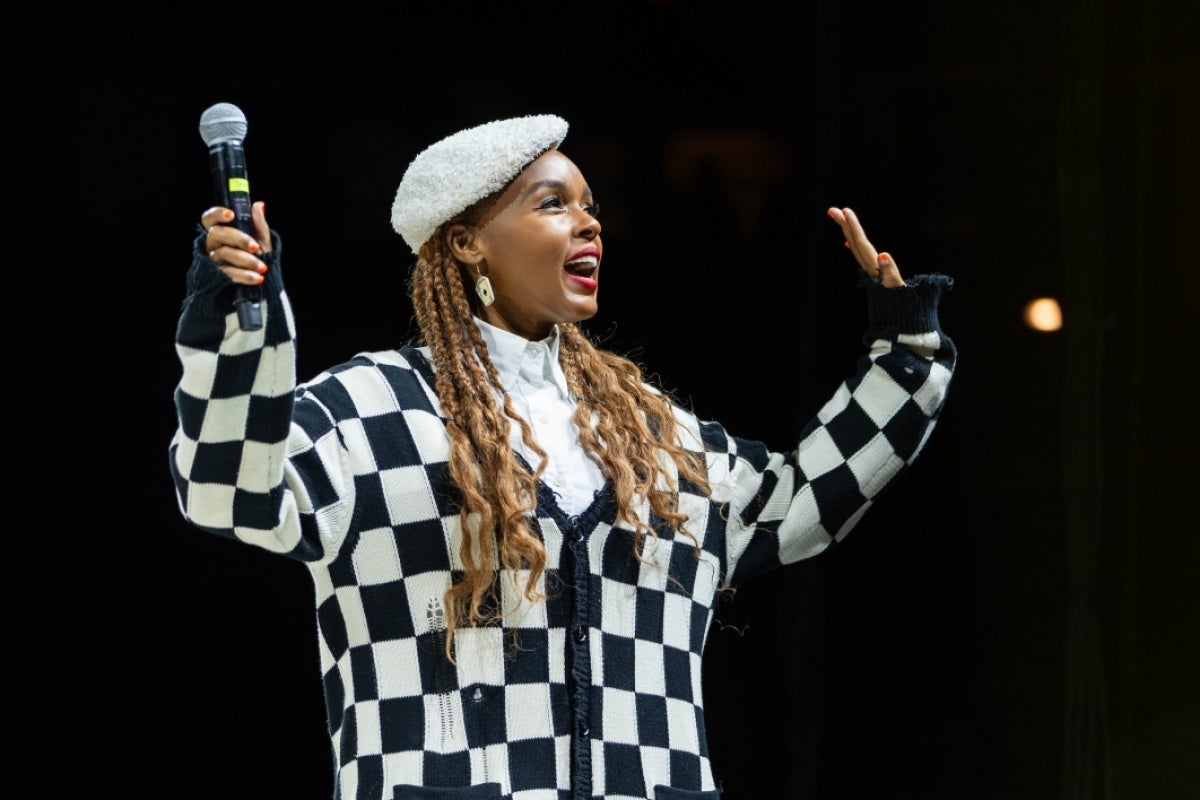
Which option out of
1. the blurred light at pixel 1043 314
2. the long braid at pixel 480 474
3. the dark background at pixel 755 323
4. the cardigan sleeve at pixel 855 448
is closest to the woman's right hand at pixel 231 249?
the long braid at pixel 480 474

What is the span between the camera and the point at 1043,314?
2.85m

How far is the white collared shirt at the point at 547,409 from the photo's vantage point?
6.56ft

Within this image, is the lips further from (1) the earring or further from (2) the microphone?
(2) the microphone

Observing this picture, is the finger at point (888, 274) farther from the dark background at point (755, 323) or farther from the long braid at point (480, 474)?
the dark background at point (755, 323)

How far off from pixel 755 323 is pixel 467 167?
978mm

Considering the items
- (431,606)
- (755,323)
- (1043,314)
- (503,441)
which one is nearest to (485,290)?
(503,441)

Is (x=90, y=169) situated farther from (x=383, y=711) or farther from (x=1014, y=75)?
(x=1014, y=75)

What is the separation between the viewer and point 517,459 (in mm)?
1970

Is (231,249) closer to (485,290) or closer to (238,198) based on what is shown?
(238,198)

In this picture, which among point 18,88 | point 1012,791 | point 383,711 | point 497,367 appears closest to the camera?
point 383,711

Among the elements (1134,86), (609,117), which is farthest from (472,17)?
(1134,86)

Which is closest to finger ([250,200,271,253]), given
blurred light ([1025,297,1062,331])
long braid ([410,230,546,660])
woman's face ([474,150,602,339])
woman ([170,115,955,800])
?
woman ([170,115,955,800])

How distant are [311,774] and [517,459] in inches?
40.4

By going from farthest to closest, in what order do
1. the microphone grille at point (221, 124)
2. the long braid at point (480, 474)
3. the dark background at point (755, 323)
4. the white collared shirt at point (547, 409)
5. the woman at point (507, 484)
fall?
the dark background at point (755, 323) → the white collared shirt at point (547, 409) → the long braid at point (480, 474) → the woman at point (507, 484) → the microphone grille at point (221, 124)
